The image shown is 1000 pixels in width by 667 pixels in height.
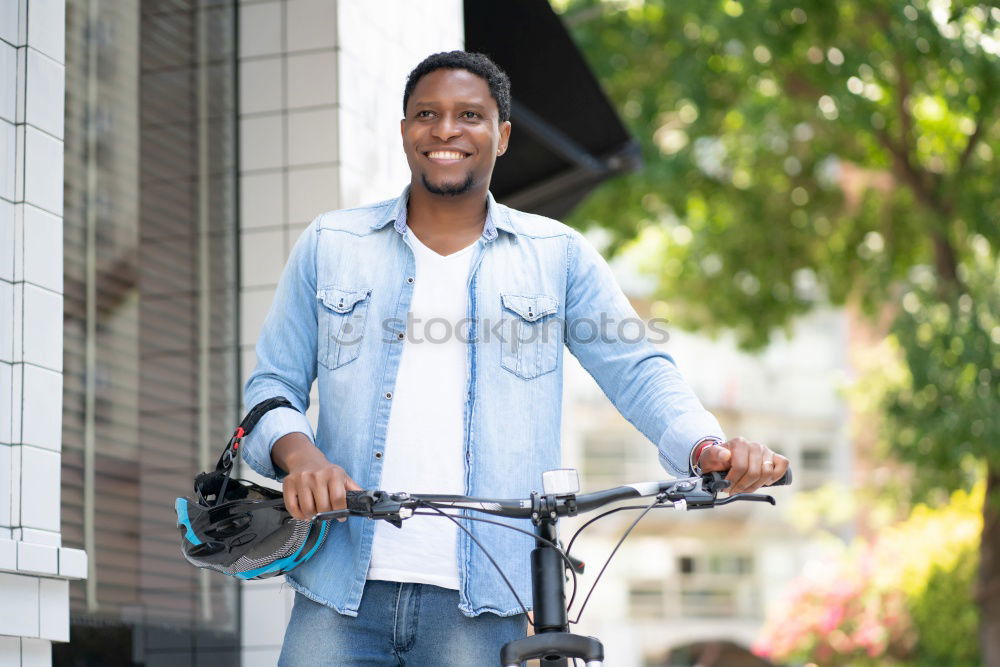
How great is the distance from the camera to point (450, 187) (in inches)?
123

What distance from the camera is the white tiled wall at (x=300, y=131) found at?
4.99 m

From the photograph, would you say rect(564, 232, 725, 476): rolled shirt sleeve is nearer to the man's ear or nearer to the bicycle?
the man's ear

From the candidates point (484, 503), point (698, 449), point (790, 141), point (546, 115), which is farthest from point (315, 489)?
point (790, 141)

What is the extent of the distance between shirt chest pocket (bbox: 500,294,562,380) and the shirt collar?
0.57 ft

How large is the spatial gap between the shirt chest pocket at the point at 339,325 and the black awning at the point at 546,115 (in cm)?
361

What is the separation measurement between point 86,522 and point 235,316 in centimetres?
91

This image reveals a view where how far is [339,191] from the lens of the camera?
4.93 meters

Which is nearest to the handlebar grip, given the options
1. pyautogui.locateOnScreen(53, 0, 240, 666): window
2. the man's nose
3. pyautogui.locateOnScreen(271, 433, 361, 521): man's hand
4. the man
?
the man

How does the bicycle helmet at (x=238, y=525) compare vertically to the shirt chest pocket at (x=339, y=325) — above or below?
below

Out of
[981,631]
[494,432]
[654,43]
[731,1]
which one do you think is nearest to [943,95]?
[731,1]

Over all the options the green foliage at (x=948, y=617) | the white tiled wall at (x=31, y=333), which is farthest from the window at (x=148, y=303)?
the green foliage at (x=948, y=617)

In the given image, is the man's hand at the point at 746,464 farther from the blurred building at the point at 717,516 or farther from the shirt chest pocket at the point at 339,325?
the blurred building at the point at 717,516

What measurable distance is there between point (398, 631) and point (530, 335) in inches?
29.1

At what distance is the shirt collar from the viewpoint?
3248 mm
